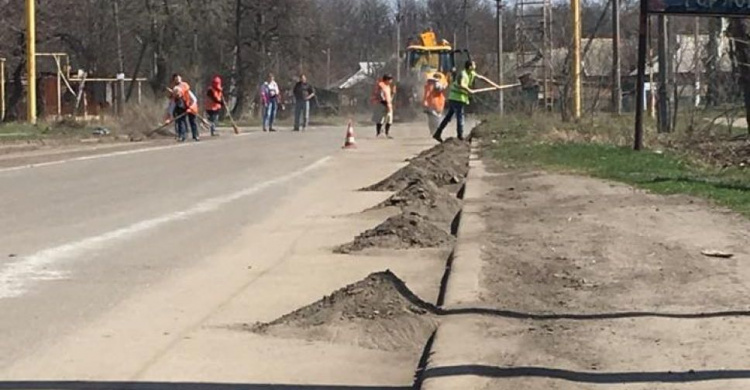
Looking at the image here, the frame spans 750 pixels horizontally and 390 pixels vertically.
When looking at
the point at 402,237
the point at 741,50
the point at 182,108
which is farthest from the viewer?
the point at 182,108

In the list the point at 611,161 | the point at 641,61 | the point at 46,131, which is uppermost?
the point at 641,61

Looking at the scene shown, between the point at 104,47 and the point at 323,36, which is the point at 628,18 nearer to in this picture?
the point at 323,36

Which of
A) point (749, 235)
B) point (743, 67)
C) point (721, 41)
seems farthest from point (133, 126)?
point (749, 235)

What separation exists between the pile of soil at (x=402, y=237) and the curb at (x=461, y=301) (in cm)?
21

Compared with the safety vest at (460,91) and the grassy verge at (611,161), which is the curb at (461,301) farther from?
the safety vest at (460,91)

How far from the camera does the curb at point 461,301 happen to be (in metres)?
6.33

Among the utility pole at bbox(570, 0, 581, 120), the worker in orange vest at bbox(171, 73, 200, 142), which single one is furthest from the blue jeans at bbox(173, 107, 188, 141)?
the utility pole at bbox(570, 0, 581, 120)

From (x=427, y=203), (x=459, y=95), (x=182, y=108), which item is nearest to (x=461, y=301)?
(x=427, y=203)

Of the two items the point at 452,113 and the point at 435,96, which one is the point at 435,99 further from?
the point at 452,113

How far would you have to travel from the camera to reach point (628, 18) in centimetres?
5303

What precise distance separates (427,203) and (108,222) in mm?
3461

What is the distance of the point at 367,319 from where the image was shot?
8.23 metres

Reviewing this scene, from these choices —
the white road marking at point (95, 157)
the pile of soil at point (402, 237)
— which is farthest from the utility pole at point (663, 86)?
the pile of soil at point (402, 237)

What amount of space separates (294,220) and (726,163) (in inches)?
302
